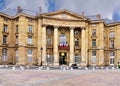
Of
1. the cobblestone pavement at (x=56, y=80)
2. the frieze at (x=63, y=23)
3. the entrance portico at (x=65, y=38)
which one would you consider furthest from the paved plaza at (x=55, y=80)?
the frieze at (x=63, y=23)

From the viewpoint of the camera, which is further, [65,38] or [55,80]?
[65,38]

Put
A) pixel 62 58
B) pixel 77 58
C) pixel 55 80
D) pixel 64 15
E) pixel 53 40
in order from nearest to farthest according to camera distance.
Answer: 1. pixel 55 80
2. pixel 53 40
3. pixel 64 15
4. pixel 62 58
5. pixel 77 58

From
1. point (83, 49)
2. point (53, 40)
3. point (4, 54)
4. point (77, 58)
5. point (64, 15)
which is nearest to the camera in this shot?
point (4, 54)

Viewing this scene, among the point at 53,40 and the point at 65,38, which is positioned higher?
the point at 65,38

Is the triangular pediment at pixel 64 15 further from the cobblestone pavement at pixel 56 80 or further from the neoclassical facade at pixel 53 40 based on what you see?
the cobblestone pavement at pixel 56 80

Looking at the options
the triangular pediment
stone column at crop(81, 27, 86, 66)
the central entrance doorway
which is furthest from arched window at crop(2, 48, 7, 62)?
stone column at crop(81, 27, 86, 66)

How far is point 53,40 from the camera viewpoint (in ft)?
253

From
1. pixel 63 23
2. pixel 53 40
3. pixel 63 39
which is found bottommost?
pixel 53 40

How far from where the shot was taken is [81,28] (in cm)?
7800

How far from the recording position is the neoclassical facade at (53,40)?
7344cm

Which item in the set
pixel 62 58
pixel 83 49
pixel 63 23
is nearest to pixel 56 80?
pixel 83 49

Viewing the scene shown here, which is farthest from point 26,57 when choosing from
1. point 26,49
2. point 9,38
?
point 9,38

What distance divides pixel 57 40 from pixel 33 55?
8.51m

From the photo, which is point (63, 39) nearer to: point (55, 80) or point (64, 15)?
point (64, 15)
